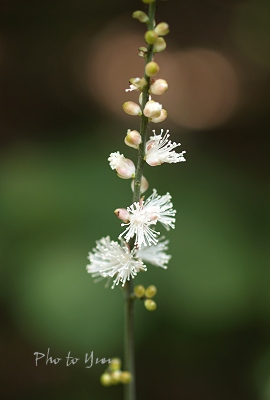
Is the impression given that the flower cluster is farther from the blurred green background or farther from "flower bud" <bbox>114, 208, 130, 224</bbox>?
the blurred green background

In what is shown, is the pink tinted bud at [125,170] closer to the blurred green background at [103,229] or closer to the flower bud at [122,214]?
the flower bud at [122,214]

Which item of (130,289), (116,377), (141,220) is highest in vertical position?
(141,220)

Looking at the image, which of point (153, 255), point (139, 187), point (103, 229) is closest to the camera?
point (139, 187)

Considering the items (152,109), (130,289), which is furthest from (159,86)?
(130,289)

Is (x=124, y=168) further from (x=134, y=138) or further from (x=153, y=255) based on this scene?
(x=153, y=255)

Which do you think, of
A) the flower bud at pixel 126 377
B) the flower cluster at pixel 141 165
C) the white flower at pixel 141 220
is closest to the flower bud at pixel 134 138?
the flower cluster at pixel 141 165

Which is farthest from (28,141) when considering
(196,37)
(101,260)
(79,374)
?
(101,260)

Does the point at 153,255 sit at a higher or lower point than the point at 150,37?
lower

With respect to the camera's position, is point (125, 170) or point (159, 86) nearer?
point (159, 86)
